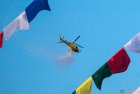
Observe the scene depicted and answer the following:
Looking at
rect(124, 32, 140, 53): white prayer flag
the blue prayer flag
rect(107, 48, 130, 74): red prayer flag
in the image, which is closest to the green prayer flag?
rect(107, 48, 130, 74): red prayer flag

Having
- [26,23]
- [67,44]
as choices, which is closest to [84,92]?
[26,23]

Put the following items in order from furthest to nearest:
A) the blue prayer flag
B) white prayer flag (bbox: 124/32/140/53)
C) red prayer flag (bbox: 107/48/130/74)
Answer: red prayer flag (bbox: 107/48/130/74) → the blue prayer flag → white prayer flag (bbox: 124/32/140/53)

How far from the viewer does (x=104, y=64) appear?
1730 cm

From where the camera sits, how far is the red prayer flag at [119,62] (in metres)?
17.0

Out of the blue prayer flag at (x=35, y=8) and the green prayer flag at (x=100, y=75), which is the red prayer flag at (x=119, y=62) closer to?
the green prayer flag at (x=100, y=75)

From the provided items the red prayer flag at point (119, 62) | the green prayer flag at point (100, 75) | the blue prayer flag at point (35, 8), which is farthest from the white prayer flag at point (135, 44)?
the blue prayer flag at point (35, 8)

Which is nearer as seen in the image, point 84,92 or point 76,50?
point 84,92

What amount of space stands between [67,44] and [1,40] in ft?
15.2

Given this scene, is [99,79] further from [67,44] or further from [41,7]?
[67,44]

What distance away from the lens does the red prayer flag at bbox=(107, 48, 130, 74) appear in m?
17.0

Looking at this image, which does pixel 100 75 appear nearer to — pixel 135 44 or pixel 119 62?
pixel 119 62

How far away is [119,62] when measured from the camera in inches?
672

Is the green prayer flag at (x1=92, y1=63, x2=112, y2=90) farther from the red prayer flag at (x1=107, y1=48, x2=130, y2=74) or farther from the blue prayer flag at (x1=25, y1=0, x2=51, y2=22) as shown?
the blue prayer flag at (x1=25, y1=0, x2=51, y2=22)

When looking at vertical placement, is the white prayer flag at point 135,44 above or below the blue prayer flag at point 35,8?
below
